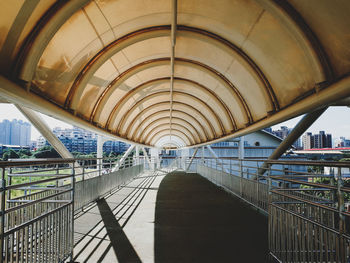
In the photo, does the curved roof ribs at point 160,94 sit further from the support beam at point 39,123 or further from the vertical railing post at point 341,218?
the vertical railing post at point 341,218

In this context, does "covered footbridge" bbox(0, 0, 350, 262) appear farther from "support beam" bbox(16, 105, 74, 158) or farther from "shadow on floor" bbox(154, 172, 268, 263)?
"shadow on floor" bbox(154, 172, 268, 263)

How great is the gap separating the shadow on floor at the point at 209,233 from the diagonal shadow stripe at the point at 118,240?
1.47 ft

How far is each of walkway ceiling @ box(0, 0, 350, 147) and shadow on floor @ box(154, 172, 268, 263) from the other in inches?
110

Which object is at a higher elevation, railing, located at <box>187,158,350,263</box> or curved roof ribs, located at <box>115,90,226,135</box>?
curved roof ribs, located at <box>115,90,226,135</box>

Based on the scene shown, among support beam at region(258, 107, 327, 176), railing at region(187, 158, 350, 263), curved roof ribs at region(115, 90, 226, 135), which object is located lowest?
railing at region(187, 158, 350, 263)

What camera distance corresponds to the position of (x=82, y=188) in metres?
6.71

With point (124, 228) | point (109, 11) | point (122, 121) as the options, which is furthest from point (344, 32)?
point (122, 121)

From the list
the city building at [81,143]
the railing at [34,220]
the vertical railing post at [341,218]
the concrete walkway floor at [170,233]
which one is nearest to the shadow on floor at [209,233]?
the concrete walkway floor at [170,233]

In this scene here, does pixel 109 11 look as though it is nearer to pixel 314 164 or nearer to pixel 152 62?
pixel 152 62

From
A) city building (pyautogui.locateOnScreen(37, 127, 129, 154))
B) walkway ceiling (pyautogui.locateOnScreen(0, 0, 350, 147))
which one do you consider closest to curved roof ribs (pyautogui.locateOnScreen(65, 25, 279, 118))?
walkway ceiling (pyautogui.locateOnScreen(0, 0, 350, 147))

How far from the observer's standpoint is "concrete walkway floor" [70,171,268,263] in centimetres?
382

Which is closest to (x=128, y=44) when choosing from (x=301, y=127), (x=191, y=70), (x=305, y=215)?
(x=191, y=70)

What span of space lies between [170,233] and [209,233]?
0.84m

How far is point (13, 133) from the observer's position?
104438mm
